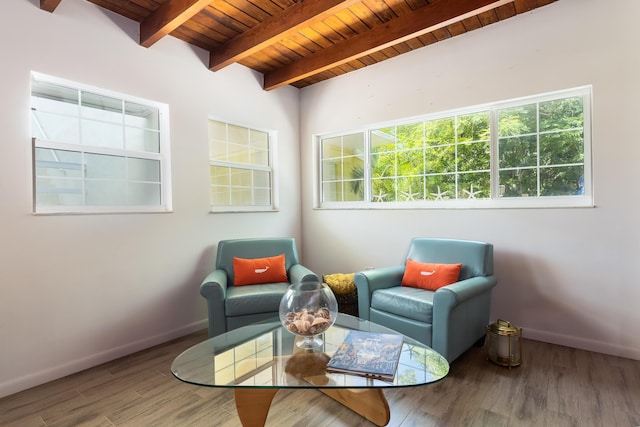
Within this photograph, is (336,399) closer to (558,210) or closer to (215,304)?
(215,304)

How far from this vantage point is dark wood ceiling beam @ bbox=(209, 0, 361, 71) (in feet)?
7.49

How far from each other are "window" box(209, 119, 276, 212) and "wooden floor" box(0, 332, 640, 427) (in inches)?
68.8

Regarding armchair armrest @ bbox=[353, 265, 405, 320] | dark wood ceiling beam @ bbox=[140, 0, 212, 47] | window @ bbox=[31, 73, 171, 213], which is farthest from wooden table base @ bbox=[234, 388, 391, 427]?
dark wood ceiling beam @ bbox=[140, 0, 212, 47]

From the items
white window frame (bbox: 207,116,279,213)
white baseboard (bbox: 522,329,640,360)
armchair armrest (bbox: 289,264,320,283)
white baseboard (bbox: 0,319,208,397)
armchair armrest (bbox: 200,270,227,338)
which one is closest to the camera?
white baseboard (bbox: 0,319,208,397)

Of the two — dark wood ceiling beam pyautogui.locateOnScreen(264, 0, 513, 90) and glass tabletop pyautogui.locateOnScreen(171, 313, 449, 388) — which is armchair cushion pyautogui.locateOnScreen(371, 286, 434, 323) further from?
dark wood ceiling beam pyautogui.locateOnScreen(264, 0, 513, 90)

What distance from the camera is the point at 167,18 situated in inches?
94.1

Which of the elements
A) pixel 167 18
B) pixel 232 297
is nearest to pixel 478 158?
pixel 232 297

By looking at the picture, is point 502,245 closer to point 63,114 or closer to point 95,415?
point 95,415

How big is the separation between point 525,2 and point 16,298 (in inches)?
167

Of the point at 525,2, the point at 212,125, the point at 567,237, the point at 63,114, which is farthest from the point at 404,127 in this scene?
the point at 63,114

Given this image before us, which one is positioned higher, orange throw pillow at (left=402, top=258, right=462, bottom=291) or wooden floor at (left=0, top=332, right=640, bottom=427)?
orange throw pillow at (left=402, top=258, right=462, bottom=291)

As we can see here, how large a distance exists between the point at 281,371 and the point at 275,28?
250cm

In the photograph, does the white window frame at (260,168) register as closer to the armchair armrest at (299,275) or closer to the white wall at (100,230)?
the white wall at (100,230)

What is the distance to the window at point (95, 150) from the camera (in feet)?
7.53
